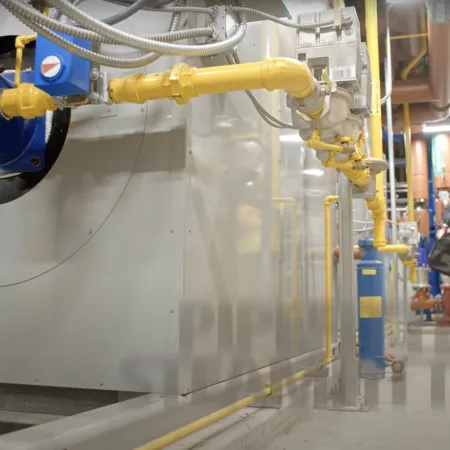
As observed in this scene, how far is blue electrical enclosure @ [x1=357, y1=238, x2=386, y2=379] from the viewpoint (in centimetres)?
338

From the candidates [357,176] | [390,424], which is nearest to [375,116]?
[357,176]

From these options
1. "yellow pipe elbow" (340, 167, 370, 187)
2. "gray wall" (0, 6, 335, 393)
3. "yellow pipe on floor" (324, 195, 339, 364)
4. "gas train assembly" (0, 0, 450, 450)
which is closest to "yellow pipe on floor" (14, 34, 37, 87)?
"gas train assembly" (0, 0, 450, 450)

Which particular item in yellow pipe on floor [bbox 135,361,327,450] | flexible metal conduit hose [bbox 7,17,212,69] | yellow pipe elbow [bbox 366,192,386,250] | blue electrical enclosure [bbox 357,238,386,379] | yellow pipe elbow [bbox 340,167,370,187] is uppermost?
flexible metal conduit hose [bbox 7,17,212,69]

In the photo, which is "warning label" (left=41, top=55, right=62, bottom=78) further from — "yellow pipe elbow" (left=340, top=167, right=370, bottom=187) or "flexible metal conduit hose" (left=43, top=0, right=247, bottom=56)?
"yellow pipe elbow" (left=340, top=167, right=370, bottom=187)

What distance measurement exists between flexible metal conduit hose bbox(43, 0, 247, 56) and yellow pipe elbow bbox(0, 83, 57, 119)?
0.36 m

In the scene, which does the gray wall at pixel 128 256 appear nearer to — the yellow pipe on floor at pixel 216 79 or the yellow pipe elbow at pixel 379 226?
the yellow pipe on floor at pixel 216 79

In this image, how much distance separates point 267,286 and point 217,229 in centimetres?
58

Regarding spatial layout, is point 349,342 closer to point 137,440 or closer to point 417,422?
point 417,422

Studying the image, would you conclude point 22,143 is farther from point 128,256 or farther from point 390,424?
point 390,424

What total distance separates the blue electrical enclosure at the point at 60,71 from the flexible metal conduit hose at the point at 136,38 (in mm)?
249

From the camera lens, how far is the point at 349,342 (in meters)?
2.38

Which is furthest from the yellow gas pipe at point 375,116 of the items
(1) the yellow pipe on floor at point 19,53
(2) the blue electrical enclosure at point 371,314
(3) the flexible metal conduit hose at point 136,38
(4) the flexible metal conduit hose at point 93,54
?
(1) the yellow pipe on floor at point 19,53

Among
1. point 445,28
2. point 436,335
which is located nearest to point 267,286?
point 445,28

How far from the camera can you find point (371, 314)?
347 cm
